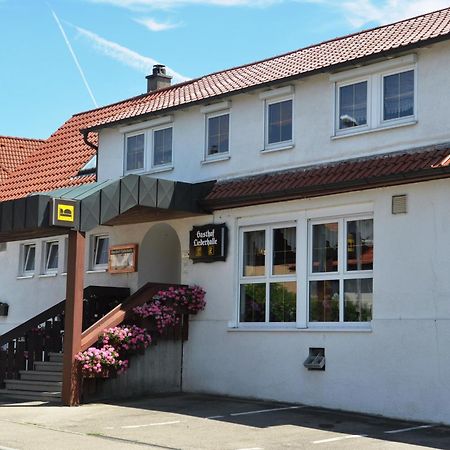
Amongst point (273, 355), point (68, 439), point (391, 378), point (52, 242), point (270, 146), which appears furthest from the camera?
point (52, 242)

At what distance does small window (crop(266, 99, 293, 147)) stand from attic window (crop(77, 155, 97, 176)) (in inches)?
263

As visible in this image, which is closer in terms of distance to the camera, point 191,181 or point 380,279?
point 380,279

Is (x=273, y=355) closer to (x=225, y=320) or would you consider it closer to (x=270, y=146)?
(x=225, y=320)

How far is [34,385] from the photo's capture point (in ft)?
58.0

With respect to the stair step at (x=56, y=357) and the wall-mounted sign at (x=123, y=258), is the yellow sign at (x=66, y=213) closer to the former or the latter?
the stair step at (x=56, y=357)

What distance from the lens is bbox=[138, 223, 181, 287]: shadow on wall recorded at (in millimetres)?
20047

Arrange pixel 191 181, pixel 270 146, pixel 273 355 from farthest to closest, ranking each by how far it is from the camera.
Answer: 1. pixel 191 181
2. pixel 270 146
3. pixel 273 355

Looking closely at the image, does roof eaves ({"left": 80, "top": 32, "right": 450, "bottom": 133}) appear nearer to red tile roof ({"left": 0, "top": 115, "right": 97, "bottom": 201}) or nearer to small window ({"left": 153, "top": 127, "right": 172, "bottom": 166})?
small window ({"left": 153, "top": 127, "right": 172, "bottom": 166})

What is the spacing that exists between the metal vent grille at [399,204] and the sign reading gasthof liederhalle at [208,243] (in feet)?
13.4

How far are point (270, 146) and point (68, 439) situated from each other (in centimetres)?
753

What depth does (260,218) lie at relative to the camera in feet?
56.2

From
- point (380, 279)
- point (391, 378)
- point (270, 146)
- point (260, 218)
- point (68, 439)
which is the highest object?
point (270, 146)

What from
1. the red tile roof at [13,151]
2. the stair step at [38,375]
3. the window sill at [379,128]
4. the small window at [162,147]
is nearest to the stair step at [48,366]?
the stair step at [38,375]

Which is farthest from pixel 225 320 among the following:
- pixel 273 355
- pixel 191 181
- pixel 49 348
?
pixel 49 348
